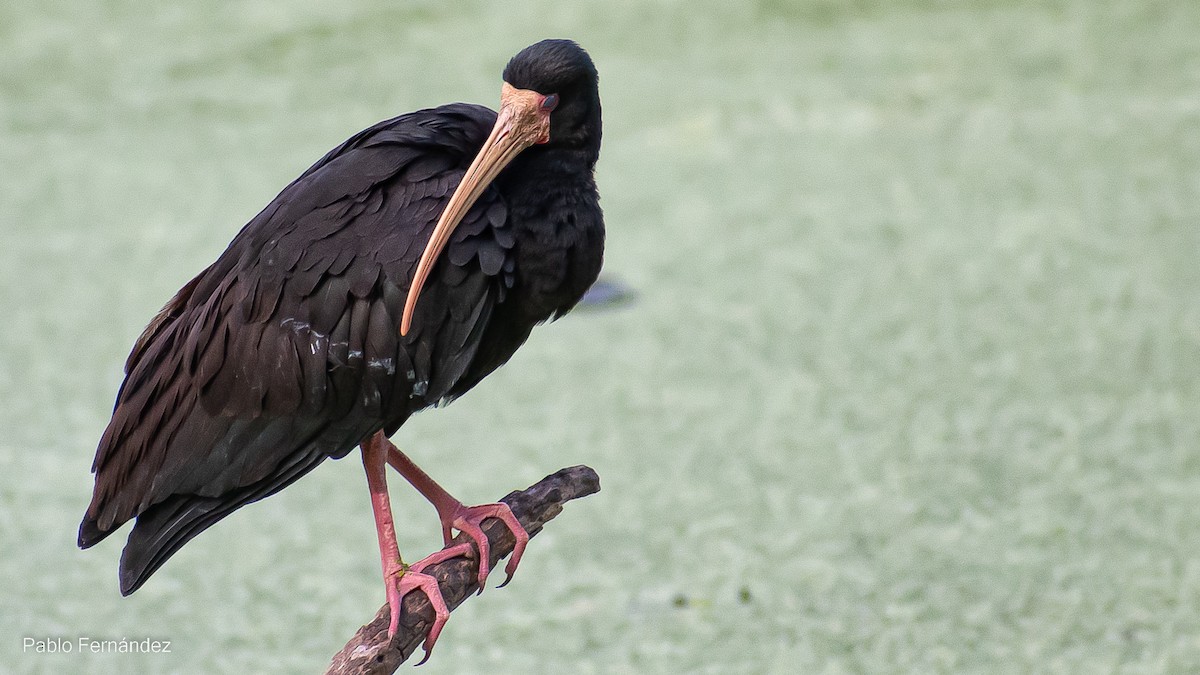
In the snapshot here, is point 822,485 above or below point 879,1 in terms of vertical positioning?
below

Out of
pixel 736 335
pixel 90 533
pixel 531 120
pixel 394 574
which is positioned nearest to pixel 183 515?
pixel 90 533

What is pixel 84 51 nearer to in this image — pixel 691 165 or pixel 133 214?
pixel 133 214

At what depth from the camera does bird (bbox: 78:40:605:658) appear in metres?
2.41

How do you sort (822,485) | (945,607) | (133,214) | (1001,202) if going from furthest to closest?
1. (133,214)
2. (1001,202)
3. (822,485)
4. (945,607)

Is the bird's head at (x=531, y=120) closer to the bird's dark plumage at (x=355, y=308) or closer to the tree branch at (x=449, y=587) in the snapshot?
the bird's dark plumage at (x=355, y=308)

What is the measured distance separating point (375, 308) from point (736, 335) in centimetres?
382

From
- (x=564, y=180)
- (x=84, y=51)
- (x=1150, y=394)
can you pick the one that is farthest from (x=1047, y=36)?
(x=564, y=180)

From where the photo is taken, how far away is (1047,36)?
8.73 meters

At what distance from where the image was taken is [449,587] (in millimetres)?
2428

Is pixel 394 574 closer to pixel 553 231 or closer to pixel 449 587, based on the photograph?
pixel 449 587

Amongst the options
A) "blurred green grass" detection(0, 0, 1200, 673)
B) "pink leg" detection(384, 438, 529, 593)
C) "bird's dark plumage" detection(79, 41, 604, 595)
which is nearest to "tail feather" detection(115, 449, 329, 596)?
"bird's dark plumage" detection(79, 41, 604, 595)

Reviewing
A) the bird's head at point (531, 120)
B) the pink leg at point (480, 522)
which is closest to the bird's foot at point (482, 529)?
the pink leg at point (480, 522)

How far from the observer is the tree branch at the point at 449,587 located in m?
2.24

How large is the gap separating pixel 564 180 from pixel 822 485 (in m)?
2.73
